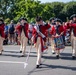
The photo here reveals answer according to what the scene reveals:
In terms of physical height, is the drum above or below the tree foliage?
below

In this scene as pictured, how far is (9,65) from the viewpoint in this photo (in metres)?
11.0

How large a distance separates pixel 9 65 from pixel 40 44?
1.49 m

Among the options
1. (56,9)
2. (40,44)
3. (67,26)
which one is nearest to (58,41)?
(67,26)

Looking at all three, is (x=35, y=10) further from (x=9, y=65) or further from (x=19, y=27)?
(x=9, y=65)

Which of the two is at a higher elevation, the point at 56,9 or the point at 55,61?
the point at 56,9

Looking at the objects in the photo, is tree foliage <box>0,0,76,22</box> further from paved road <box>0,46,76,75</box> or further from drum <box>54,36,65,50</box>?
paved road <box>0,46,76,75</box>

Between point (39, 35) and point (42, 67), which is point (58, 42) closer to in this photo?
point (39, 35)

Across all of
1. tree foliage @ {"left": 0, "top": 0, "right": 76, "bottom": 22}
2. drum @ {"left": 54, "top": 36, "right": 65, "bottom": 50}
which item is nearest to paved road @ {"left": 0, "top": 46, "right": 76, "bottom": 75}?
drum @ {"left": 54, "top": 36, "right": 65, "bottom": 50}

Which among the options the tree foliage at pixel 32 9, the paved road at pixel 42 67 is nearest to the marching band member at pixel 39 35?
the paved road at pixel 42 67

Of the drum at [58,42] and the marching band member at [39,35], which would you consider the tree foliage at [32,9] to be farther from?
the marching band member at [39,35]

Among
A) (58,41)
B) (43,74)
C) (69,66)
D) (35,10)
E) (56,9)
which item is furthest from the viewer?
(56,9)

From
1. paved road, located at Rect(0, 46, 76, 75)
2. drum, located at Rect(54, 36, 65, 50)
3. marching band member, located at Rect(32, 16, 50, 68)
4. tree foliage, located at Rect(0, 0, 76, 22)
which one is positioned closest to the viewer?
paved road, located at Rect(0, 46, 76, 75)

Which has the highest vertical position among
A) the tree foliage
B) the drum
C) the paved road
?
the tree foliage

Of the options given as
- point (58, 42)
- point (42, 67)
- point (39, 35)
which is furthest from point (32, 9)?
point (42, 67)
